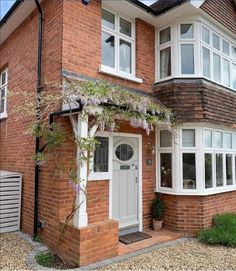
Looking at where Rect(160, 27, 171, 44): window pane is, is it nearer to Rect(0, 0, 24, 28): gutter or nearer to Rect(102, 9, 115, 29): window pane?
Rect(102, 9, 115, 29): window pane

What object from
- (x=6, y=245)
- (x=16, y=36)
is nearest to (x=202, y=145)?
(x=6, y=245)

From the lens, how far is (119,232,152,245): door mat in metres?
6.27

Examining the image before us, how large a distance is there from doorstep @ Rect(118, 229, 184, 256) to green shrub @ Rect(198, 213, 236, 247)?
24.9 inches

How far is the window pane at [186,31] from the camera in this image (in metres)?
7.56

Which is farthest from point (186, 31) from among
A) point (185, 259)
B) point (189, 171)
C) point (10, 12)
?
point (185, 259)

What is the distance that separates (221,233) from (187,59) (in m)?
4.52

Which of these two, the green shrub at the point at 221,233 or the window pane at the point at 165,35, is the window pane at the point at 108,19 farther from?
the green shrub at the point at 221,233

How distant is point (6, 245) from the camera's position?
5762mm

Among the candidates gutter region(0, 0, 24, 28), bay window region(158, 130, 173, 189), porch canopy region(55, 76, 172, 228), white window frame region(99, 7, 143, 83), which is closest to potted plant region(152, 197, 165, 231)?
bay window region(158, 130, 173, 189)

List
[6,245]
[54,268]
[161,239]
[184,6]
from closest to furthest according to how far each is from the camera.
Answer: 1. [54,268]
2. [6,245]
3. [161,239]
4. [184,6]

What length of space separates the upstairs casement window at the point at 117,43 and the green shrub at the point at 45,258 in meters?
4.31

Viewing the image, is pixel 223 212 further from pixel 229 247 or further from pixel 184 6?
pixel 184 6

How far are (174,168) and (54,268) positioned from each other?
12.6 ft

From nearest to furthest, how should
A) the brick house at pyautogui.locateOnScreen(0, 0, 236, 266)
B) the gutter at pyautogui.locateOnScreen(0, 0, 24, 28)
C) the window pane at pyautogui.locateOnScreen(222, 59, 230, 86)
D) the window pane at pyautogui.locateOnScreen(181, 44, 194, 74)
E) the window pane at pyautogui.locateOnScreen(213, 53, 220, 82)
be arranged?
the brick house at pyautogui.locateOnScreen(0, 0, 236, 266)
the gutter at pyautogui.locateOnScreen(0, 0, 24, 28)
the window pane at pyautogui.locateOnScreen(181, 44, 194, 74)
the window pane at pyautogui.locateOnScreen(213, 53, 220, 82)
the window pane at pyautogui.locateOnScreen(222, 59, 230, 86)
